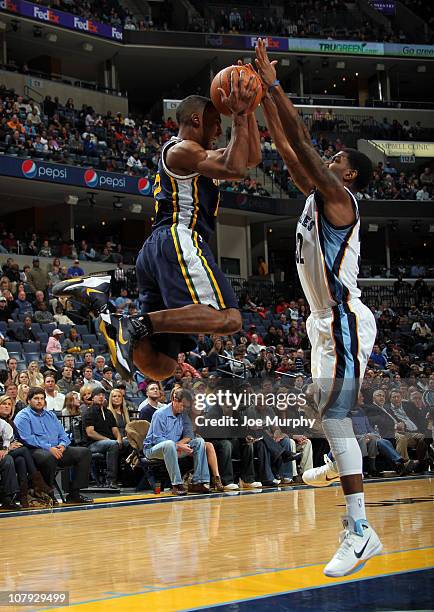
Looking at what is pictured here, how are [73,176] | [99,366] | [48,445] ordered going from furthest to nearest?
[73,176] → [99,366] → [48,445]

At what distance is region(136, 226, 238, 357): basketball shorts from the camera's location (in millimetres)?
5184

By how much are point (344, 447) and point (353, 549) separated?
555 mm

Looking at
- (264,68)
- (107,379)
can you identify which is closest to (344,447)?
(264,68)

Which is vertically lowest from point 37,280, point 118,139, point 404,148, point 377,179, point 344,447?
point 344,447

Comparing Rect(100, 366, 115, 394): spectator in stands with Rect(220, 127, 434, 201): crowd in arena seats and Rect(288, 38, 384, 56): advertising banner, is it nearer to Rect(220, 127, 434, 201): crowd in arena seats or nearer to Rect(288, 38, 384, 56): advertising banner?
Rect(220, 127, 434, 201): crowd in arena seats

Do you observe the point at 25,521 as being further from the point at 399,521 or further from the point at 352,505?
the point at 352,505

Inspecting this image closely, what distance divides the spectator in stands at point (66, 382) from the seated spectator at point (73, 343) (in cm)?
250

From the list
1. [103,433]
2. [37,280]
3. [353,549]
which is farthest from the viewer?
[37,280]

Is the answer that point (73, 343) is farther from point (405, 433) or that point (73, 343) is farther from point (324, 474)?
point (324, 474)

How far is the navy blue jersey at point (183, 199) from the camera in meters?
5.33

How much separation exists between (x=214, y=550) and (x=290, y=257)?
30.6 m

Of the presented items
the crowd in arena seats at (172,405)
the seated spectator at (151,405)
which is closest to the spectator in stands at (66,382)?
the crowd in arena seats at (172,405)

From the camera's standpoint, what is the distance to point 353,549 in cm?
458

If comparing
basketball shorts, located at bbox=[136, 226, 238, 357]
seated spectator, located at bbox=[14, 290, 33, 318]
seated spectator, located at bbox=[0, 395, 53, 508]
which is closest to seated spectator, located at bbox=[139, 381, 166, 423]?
seated spectator, located at bbox=[0, 395, 53, 508]
